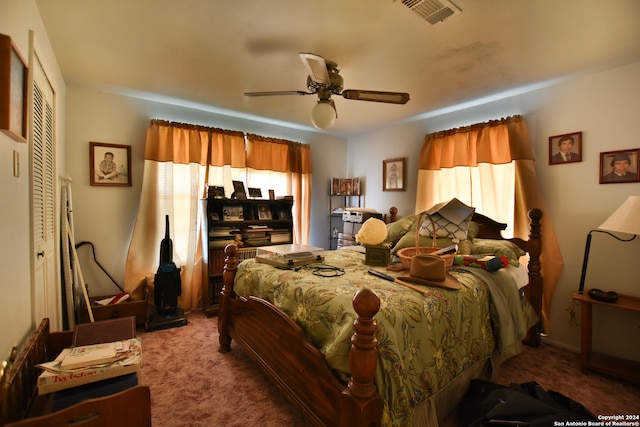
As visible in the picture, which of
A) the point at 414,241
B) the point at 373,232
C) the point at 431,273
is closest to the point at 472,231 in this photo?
the point at 414,241

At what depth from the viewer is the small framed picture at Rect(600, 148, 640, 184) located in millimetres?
2221

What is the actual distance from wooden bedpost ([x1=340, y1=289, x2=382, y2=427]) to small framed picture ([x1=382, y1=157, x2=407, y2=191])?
3025mm

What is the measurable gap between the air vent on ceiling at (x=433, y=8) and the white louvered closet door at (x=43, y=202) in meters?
2.12

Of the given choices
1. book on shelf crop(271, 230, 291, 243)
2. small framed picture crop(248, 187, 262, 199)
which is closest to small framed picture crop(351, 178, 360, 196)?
book on shelf crop(271, 230, 291, 243)

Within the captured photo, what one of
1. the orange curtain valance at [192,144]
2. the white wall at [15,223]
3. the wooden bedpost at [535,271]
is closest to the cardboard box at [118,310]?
the white wall at [15,223]

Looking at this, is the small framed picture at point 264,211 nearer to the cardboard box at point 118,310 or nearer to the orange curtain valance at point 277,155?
the orange curtain valance at point 277,155

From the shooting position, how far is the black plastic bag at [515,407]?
4.45 feet

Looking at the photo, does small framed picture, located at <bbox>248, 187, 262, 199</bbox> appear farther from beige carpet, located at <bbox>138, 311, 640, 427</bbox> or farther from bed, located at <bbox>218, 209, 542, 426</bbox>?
beige carpet, located at <bbox>138, 311, 640, 427</bbox>

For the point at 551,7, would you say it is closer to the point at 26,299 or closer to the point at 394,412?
the point at 394,412

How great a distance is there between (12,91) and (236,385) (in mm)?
2005

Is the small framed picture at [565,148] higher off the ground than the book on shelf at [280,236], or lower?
higher

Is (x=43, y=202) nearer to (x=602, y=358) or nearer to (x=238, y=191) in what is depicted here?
(x=238, y=191)

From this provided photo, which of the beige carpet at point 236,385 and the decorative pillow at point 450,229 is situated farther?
the decorative pillow at point 450,229

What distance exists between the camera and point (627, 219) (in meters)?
1.96
